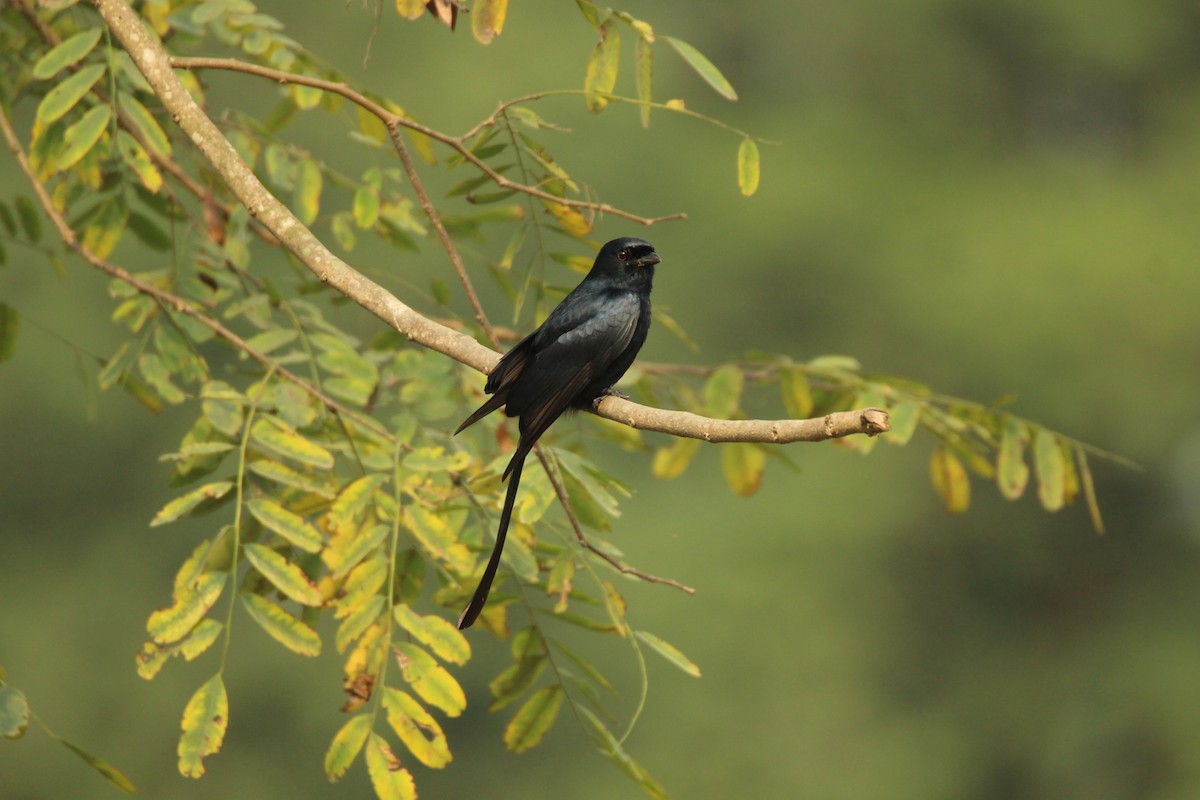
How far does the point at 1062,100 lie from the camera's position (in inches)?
725

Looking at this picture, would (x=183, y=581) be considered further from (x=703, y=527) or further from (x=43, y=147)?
(x=703, y=527)

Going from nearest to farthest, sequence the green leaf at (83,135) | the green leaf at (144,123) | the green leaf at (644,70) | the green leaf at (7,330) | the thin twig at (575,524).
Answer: the thin twig at (575,524) < the green leaf at (644,70) < the green leaf at (83,135) < the green leaf at (144,123) < the green leaf at (7,330)

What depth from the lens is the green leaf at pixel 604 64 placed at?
3.23 m

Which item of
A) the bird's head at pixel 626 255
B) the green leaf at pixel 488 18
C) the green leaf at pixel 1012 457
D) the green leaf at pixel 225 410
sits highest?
the green leaf at pixel 488 18

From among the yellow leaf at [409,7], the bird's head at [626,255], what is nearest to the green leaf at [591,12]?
the yellow leaf at [409,7]

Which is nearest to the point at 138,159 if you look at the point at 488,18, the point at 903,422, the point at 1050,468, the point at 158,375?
the point at 158,375

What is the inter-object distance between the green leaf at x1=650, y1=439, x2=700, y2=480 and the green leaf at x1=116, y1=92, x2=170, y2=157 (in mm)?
1833

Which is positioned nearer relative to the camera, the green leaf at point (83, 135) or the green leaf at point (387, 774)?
the green leaf at point (387, 774)

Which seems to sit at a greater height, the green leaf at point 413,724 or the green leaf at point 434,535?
the green leaf at point 434,535

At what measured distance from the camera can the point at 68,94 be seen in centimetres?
349

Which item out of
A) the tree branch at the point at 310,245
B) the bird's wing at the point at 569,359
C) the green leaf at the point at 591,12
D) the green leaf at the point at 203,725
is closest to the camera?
the green leaf at the point at 203,725

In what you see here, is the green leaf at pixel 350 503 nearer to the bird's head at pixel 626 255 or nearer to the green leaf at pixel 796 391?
the bird's head at pixel 626 255

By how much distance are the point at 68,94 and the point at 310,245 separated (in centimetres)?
101

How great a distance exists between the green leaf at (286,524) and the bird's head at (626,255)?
1407mm
